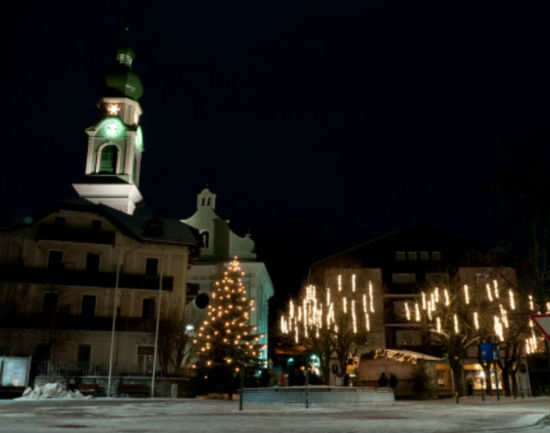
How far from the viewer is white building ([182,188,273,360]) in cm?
5831

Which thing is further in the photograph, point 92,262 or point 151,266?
point 151,266

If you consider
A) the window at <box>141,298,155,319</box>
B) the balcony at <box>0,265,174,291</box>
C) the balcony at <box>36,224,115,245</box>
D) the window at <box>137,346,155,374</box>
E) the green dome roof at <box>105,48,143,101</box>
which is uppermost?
the green dome roof at <box>105,48,143,101</box>

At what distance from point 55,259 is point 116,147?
20421 mm

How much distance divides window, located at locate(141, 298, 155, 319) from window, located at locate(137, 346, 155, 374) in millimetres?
2605

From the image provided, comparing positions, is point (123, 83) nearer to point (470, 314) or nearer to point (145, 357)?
point (145, 357)

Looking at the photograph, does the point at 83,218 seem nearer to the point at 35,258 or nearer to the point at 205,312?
the point at 35,258

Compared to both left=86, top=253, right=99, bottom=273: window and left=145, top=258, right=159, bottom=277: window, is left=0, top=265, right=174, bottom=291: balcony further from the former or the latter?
left=86, top=253, right=99, bottom=273: window

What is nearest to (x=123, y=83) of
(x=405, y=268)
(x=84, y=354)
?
(x=84, y=354)

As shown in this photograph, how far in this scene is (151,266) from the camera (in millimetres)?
48531

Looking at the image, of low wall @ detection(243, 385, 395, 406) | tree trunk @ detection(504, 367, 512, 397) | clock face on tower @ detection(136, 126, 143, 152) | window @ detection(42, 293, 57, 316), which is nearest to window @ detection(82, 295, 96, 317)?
window @ detection(42, 293, 57, 316)

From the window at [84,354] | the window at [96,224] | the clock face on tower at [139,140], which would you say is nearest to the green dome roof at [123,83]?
the clock face on tower at [139,140]

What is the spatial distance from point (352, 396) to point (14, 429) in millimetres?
18230

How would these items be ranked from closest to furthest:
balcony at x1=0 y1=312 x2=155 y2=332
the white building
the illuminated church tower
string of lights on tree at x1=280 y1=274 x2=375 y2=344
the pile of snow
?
the pile of snow
string of lights on tree at x1=280 y1=274 x2=375 y2=344
balcony at x1=0 y1=312 x2=155 y2=332
the white building
the illuminated church tower

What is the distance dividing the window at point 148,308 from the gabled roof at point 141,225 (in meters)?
4.87
